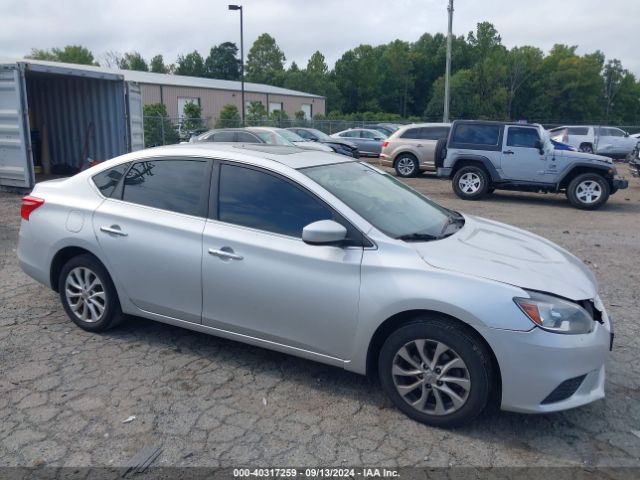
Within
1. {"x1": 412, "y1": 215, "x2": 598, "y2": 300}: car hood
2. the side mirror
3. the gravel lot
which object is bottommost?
the gravel lot

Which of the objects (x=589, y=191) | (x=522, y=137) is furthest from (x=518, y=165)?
(x=589, y=191)

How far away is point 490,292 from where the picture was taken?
3.30 m

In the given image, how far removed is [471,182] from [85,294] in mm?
10427

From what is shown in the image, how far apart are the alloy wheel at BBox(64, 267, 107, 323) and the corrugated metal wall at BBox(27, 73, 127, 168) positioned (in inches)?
370

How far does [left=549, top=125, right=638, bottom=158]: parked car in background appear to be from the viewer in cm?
2731

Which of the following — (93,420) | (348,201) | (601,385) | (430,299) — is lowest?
(93,420)

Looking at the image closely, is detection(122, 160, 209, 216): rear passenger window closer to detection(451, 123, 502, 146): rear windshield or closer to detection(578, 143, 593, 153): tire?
detection(451, 123, 502, 146): rear windshield

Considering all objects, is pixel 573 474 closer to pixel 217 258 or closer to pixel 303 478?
pixel 303 478

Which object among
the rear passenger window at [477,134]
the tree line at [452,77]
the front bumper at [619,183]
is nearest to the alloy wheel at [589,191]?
the front bumper at [619,183]

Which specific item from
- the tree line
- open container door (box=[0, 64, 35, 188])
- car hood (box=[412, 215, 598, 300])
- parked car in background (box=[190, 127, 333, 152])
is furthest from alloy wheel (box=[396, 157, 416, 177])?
the tree line

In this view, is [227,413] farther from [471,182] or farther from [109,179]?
[471,182]

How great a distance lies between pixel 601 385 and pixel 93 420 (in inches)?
123

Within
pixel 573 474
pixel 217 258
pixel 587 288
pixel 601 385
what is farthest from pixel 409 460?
pixel 217 258

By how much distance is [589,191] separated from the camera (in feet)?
40.8
